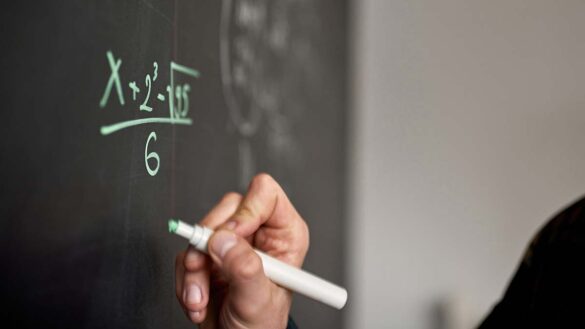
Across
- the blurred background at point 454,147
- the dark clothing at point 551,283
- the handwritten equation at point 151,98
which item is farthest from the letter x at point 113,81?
the blurred background at point 454,147

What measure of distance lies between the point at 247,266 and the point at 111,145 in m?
0.13

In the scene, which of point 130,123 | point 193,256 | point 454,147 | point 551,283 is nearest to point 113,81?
point 130,123

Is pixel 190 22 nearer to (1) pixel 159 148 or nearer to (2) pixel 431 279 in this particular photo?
(1) pixel 159 148

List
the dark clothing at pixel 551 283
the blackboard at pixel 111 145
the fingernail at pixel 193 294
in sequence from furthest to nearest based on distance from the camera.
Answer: the dark clothing at pixel 551 283
the fingernail at pixel 193 294
the blackboard at pixel 111 145

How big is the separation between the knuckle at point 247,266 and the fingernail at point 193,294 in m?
0.05

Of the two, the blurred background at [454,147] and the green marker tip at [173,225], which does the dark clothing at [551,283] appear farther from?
the blurred background at [454,147]

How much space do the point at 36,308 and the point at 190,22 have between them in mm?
337

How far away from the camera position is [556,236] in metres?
0.84

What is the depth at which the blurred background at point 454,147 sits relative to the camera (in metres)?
1.65

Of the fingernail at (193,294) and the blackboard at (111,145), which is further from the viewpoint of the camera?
the fingernail at (193,294)

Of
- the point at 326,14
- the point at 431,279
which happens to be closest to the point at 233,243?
the point at 326,14

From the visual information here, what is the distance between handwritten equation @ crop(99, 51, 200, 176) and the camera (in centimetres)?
46

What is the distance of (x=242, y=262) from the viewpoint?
0.47m

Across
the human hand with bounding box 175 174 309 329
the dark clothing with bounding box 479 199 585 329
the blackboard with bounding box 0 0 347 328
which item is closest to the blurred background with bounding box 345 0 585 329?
the dark clothing with bounding box 479 199 585 329
